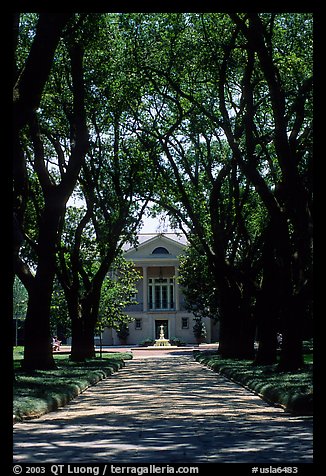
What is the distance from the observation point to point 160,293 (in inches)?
3452

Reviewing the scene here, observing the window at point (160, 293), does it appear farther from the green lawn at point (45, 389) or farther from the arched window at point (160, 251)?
the green lawn at point (45, 389)

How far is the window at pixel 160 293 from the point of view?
8725cm

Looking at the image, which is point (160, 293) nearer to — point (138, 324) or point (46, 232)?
point (138, 324)

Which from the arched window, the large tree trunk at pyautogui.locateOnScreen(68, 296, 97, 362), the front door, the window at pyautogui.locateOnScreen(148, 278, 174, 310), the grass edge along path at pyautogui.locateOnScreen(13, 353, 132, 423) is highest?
the arched window

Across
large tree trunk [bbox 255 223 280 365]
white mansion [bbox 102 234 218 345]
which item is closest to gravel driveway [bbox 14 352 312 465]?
large tree trunk [bbox 255 223 280 365]

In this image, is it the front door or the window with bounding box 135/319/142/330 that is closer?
the window with bounding box 135/319/142/330

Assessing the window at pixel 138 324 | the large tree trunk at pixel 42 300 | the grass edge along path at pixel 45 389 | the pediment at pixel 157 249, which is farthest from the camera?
the window at pixel 138 324

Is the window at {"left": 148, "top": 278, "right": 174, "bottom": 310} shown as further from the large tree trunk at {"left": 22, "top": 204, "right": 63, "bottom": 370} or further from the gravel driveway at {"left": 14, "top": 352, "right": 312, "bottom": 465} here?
the gravel driveway at {"left": 14, "top": 352, "right": 312, "bottom": 465}

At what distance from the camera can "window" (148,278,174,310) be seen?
87250mm

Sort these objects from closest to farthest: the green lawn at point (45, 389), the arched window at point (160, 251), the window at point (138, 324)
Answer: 1. the green lawn at point (45, 389)
2. the arched window at point (160, 251)
3. the window at point (138, 324)

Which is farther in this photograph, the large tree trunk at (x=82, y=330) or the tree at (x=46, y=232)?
the large tree trunk at (x=82, y=330)

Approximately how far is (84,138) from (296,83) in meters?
7.27

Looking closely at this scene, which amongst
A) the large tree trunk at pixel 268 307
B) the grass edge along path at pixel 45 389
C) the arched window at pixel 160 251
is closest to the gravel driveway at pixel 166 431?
the grass edge along path at pixel 45 389

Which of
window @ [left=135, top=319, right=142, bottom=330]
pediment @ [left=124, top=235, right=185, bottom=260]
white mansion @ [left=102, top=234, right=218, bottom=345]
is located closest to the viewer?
pediment @ [left=124, top=235, right=185, bottom=260]
